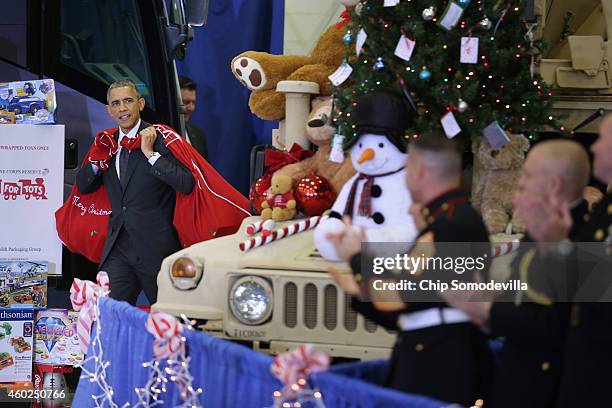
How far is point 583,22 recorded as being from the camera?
593 cm

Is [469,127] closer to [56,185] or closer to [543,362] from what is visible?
[543,362]

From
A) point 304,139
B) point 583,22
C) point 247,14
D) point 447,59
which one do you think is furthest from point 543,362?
point 247,14

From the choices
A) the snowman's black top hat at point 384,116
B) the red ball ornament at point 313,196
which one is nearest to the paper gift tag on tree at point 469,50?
the snowman's black top hat at point 384,116

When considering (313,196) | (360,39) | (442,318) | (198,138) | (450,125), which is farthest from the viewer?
(198,138)

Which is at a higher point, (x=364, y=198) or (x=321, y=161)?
(x=321, y=161)

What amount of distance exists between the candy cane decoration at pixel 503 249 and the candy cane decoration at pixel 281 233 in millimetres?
1250

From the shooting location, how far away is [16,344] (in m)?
6.03

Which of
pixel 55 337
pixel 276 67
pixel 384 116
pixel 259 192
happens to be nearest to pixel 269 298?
Answer: pixel 384 116

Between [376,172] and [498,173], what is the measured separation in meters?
0.86

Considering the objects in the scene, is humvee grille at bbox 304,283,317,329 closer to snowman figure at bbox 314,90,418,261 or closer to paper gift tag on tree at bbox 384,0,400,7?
snowman figure at bbox 314,90,418,261

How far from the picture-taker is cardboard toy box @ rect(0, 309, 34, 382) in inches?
237

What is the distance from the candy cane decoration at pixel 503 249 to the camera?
299 centimetres

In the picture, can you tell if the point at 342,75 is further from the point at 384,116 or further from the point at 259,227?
the point at 384,116

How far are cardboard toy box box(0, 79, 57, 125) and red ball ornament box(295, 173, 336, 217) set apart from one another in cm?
206
